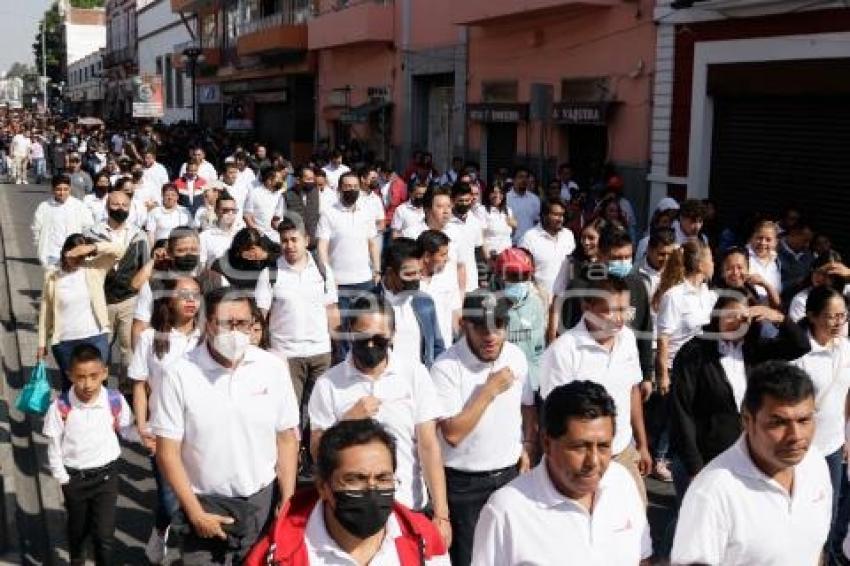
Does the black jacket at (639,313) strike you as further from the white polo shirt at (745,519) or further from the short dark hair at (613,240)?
the white polo shirt at (745,519)

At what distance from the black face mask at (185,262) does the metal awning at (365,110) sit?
61.5ft

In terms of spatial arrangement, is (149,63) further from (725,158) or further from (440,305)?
(440,305)

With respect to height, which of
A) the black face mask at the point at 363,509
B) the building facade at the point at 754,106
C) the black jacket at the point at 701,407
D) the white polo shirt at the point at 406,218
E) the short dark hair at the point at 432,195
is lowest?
the black jacket at the point at 701,407

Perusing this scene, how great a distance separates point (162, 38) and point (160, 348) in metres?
51.1

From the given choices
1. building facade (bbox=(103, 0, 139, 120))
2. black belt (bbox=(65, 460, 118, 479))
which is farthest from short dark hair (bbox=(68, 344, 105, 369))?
building facade (bbox=(103, 0, 139, 120))

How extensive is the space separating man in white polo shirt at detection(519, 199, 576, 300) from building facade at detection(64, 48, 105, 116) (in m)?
69.3

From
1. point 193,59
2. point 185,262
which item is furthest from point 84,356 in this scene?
point 193,59

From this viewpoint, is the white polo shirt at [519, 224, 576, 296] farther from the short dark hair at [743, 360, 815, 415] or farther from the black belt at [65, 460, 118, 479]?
the short dark hair at [743, 360, 815, 415]

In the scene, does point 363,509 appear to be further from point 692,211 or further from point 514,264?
point 692,211

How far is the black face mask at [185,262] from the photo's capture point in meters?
6.23

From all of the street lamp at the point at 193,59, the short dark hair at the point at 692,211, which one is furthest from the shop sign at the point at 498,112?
the street lamp at the point at 193,59

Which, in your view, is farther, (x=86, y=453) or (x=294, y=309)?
(x=294, y=309)

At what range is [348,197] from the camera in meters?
8.61

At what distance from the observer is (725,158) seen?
534 inches
